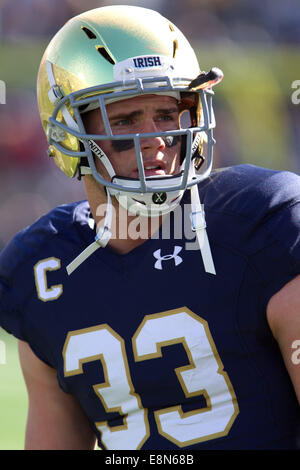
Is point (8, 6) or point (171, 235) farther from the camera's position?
point (8, 6)

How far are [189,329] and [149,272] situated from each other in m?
0.15

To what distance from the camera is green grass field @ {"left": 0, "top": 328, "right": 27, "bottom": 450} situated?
2922 mm

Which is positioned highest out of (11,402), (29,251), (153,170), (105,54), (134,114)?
(105,54)

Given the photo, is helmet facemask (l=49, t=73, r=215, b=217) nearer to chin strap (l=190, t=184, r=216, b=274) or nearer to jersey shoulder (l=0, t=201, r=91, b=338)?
chin strap (l=190, t=184, r=216, b=274)

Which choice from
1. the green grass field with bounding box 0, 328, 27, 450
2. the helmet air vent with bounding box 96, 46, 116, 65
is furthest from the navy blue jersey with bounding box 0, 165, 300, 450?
the green grass field with bounding box 0, 328, 27, 450

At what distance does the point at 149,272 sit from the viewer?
4.92 feet

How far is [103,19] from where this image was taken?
1624mm

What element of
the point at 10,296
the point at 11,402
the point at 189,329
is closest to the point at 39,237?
the point at 10,296

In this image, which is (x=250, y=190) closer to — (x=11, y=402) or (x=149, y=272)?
(x=149, y=272)

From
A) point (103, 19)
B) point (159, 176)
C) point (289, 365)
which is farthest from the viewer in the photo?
point (103, 19)

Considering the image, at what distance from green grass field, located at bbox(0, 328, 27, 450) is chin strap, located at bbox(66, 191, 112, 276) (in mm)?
1451

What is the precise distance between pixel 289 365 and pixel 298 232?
10.1 inches
